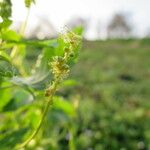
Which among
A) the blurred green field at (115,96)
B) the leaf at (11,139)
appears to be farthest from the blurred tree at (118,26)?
the leaf at (11,139)

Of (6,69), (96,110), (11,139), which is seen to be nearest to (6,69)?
(6,69)

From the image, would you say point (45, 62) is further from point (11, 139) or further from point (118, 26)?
point (118, 26)

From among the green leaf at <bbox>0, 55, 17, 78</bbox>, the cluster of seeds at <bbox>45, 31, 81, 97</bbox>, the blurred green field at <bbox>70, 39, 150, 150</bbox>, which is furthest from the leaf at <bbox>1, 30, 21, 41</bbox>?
the blurred green field at <bbox>70, 39, 150, 150</bbox>

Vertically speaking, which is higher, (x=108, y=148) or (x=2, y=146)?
(x=2, y=146)

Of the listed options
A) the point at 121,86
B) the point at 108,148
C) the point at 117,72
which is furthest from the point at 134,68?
the point at 108,148

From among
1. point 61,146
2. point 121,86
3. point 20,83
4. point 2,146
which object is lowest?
point 121,86

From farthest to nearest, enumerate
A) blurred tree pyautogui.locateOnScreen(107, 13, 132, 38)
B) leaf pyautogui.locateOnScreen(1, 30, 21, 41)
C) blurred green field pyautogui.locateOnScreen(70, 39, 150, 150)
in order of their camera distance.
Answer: blurred tree pyautogui.locateOnScreen(107, 13, 132, 38), blurred green field pyautogui.locateOnScreen(70, 39, 150, 150), leaf pyautogui.locateOnScreen(1, 30, 21, 41)

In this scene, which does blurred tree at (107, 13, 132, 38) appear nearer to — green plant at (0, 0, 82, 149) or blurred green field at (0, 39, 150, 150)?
blurred green field at (0, 39, 150, 150)

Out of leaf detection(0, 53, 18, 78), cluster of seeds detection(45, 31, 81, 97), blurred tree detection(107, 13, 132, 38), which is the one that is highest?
cluster of seeds detection(45, 31, 81, 97)

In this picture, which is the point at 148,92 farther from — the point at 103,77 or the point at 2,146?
the point at 2,146
